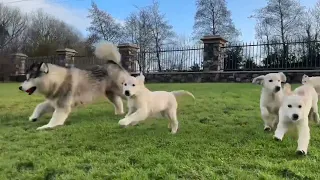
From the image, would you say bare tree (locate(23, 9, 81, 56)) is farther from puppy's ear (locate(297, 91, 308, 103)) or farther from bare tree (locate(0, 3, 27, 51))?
puppy's ear (locate(297, 91, 308, 103))

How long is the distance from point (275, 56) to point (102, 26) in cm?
2313

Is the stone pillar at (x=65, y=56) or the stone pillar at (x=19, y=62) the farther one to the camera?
the stone pillar at (x=19, y=62)

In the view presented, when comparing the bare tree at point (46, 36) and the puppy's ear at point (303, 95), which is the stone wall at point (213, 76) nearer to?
the puppy's ear at point (303, 95)

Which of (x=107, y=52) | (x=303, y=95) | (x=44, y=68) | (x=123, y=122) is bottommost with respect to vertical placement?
(x=123, y=122)

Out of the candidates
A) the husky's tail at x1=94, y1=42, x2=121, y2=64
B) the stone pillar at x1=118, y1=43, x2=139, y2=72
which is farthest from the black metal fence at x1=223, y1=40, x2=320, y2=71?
the husky's tail at x1=94, y1=42, x2=121, y2=64

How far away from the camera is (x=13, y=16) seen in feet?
140

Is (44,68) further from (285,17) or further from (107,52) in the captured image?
(285,17)

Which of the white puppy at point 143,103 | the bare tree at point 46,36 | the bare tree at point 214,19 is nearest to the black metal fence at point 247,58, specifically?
the white puppy at point 143,103

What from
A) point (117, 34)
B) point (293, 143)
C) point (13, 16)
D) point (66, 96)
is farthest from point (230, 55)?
point (13, 16)

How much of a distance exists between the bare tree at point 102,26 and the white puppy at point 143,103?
3024 cm

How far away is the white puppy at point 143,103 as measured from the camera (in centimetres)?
454

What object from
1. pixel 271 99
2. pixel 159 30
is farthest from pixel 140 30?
pixel 271 99

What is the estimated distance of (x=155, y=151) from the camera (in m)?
3.96

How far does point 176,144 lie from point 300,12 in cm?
2623
